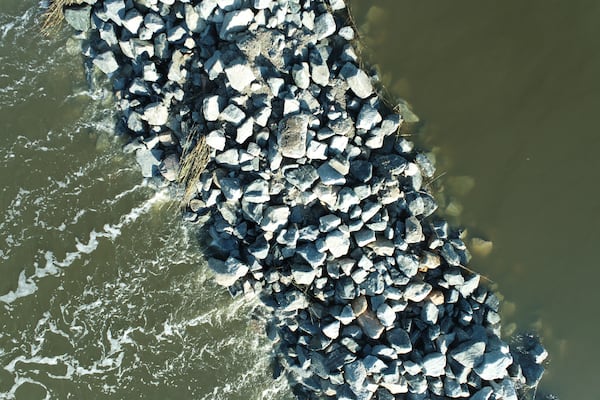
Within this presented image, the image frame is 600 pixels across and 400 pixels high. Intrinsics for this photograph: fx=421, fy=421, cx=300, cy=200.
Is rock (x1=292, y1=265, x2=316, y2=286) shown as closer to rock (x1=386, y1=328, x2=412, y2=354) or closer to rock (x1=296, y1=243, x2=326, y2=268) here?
rock (x1=296, y1=243, x2=326, y2=268)

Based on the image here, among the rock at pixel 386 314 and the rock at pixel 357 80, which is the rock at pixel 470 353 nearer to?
the rock at pixel 386 314

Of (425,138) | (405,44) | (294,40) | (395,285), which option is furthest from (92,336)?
(405,44)

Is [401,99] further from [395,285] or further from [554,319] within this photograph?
[554,319]

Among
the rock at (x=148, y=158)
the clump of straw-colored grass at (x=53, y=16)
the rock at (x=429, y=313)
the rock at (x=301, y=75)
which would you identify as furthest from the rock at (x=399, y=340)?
the clump of straw-colored grass at (x=53, y=16)

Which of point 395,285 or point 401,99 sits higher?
point 401,99

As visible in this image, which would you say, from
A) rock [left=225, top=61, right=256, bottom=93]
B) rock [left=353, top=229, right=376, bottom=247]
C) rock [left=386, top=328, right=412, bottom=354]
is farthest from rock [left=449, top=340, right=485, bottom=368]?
rock [left=225, top=61, right=256, bottom=93]

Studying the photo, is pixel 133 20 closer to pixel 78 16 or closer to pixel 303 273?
pixel 78 16

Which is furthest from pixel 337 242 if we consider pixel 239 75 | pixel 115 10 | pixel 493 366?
pixel 115 10
